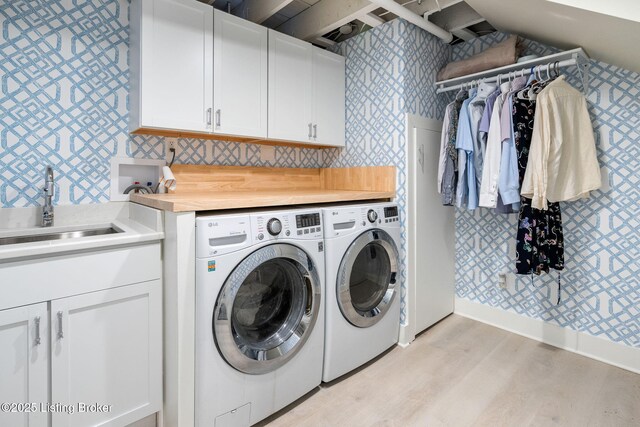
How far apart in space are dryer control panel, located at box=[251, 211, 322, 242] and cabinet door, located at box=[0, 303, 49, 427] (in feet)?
2.87

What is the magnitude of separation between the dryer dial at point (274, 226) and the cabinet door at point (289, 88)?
0.89 meters

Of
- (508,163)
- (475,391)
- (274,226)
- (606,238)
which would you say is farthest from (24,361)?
(606,238)

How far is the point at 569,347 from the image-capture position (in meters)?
2.32

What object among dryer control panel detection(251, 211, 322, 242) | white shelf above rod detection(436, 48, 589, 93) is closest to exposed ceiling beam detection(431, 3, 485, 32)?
white shelf above rod detection(436, 48, 589, 93)

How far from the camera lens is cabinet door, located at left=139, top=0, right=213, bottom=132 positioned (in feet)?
5.80

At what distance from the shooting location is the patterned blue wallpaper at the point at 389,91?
2352 millimetres

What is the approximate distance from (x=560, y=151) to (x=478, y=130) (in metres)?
0.49

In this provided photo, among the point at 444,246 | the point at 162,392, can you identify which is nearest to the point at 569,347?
the point at 444,246

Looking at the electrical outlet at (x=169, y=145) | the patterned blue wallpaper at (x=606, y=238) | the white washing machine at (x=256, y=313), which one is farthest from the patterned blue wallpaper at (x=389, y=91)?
the electrical outlet at (x=169, y=145)

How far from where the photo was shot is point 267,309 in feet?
5.62

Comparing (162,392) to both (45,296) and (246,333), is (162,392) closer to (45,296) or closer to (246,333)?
(246,333)

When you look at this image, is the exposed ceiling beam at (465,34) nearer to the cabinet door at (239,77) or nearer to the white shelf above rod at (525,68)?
the white shelf above rod at (525,68)

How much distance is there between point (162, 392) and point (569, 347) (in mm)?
2636

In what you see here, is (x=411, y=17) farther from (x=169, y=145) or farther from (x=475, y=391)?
(x=475, y=391)
